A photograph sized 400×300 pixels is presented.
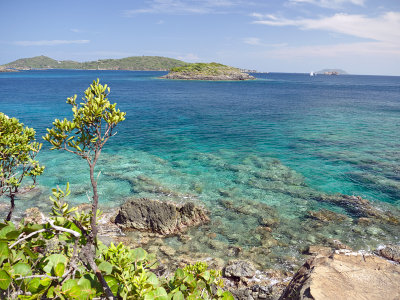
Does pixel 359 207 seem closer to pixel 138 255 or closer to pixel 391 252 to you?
pixel 391 252

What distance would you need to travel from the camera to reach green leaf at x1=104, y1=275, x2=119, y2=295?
15.2 feet

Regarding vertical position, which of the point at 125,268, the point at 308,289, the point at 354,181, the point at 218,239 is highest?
the point at 125,268

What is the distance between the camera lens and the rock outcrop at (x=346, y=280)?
807 centimetres

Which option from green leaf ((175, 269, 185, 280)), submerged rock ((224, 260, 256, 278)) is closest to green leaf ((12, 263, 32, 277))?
green leaf ((175, 269, 185, 280))

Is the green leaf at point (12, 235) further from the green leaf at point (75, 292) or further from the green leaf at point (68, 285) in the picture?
the green leaf at point (75, 292)

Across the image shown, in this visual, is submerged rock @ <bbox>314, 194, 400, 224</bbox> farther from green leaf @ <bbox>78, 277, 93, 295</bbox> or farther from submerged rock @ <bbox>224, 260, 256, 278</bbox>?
green leaf @ <bbox>78, 277, 93, 295</bbox>

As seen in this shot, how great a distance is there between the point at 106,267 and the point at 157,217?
13431mm

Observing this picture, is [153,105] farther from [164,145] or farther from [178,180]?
[178,180]

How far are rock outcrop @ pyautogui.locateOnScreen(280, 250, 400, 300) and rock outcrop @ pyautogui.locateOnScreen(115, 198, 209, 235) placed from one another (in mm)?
9424

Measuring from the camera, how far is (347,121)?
5669cm

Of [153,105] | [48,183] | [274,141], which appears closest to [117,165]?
[48,183]

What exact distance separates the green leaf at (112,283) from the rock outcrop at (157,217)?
514 inches

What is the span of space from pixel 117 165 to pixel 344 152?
29976 mm

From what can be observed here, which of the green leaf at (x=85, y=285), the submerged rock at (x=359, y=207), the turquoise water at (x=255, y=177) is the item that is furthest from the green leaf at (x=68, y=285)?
the submerged rock at (x=359, y=207)
